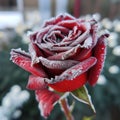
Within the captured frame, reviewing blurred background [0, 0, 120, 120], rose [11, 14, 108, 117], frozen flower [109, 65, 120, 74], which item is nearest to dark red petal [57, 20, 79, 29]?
rose [11, 14, 108, 117]

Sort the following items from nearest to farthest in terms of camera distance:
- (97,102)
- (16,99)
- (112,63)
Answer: (16,99) → (97,102) → (112,63)

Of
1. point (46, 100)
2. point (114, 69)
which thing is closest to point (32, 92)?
point (114, 69)

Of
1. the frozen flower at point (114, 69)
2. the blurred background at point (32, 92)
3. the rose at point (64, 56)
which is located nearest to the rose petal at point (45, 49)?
the rose at point (64, 56)

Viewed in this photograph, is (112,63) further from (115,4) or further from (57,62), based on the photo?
(115,4)

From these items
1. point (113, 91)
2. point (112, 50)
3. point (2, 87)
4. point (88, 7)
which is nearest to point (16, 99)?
point (2, 87)

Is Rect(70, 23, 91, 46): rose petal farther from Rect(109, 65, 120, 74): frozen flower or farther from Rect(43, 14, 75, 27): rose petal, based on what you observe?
Rect(109, 65, 120, 74): frozen flower

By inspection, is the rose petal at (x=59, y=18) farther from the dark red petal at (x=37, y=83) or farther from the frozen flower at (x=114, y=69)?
the frozen flower at (x=114, y=69)
